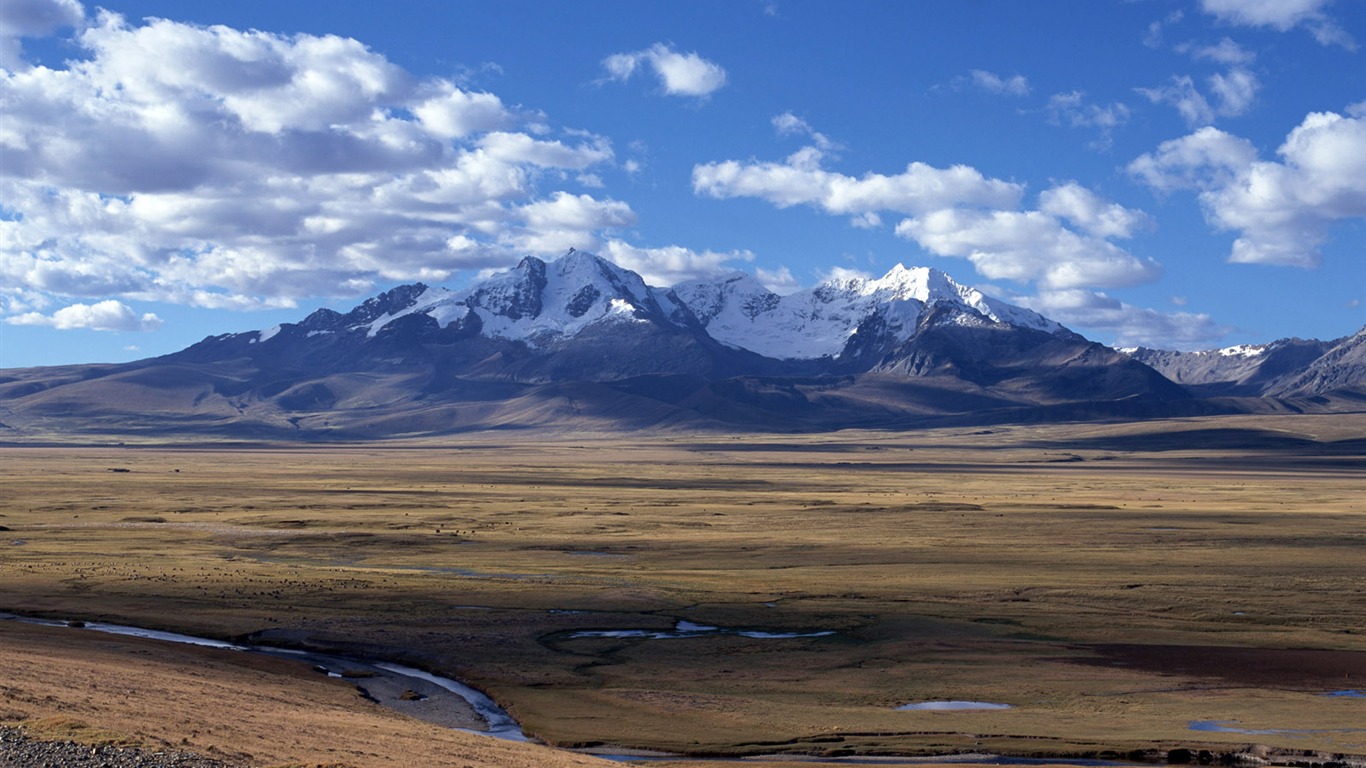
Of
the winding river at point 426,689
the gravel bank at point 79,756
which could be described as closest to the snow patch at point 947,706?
the winding river at point 426,689

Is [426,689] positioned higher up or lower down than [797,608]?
lower down

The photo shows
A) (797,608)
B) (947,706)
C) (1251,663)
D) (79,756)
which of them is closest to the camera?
(79,756)

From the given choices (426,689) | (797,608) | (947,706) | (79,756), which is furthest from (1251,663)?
(79,756)

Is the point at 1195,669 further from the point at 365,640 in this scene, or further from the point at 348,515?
the point at 348,515

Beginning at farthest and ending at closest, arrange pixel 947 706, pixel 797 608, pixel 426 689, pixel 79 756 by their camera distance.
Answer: pixel 797 608, pixel 426 689, pixel 947 706, pixel 79 756

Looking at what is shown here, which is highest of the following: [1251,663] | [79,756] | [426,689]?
[79,756]

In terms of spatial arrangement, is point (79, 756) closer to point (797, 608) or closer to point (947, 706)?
point (947, 706)
